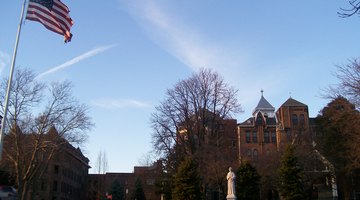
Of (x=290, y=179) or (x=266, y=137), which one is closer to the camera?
(x=290, y=179)

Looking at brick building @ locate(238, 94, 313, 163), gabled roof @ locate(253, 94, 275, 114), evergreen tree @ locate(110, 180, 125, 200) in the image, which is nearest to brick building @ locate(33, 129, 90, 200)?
evergreen tree @ locate(110, 180, 125, 200)

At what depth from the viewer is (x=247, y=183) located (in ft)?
132

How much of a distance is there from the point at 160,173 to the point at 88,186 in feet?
238

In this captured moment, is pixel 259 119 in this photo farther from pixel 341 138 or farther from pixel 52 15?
pixel 52 15

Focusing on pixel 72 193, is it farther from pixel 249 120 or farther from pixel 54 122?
pixel 54 122

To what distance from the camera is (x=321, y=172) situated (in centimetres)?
5319

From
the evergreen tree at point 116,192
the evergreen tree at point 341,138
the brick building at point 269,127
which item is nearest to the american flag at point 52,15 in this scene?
the evergreen tree at point 341,138

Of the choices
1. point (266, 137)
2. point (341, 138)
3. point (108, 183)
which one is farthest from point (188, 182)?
point (108, 183)

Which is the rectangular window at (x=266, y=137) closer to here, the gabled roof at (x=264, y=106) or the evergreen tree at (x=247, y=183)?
the gabled roof at (x=264, y=106)

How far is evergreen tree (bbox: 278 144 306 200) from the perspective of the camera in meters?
38.1

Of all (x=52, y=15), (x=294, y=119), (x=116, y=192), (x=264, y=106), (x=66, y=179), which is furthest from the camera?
(x=66, y=179)

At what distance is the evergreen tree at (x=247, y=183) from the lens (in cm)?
3994

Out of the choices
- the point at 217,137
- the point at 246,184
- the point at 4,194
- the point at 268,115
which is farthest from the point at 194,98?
the point at 268,115

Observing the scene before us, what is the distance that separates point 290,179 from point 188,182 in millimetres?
9590
